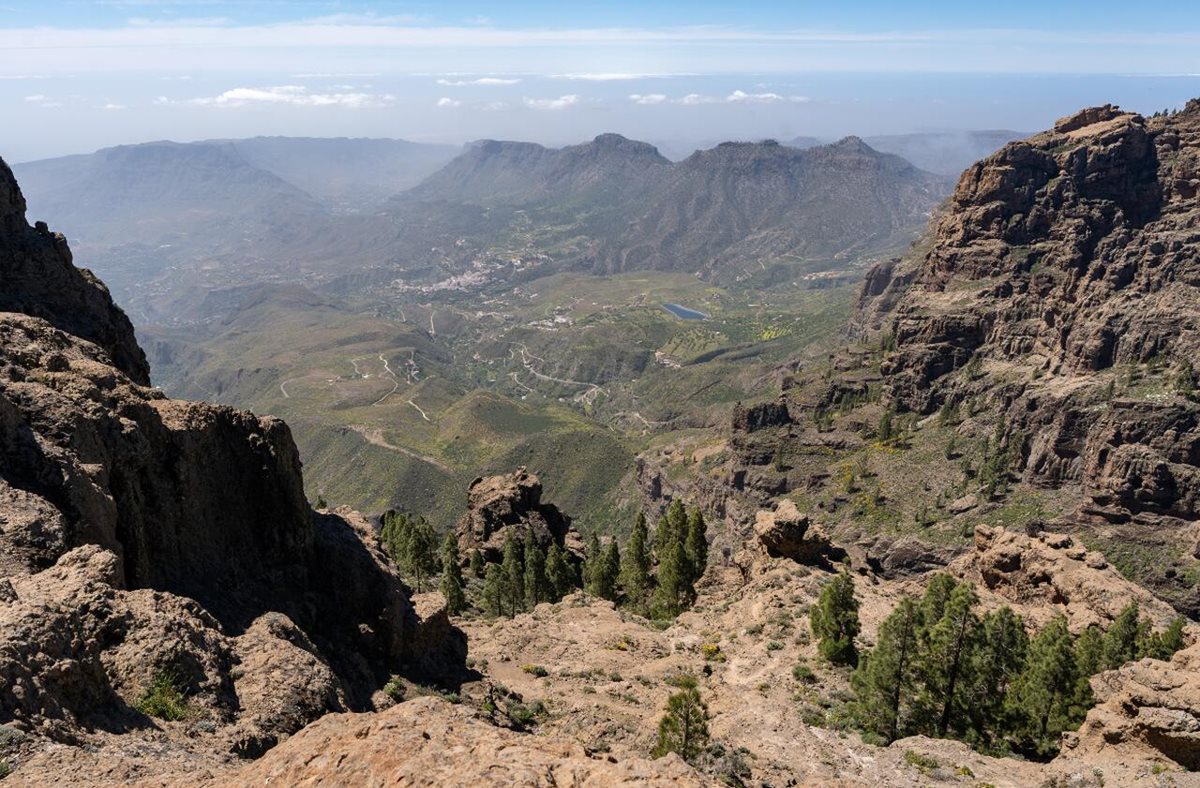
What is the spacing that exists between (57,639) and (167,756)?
16.4ft

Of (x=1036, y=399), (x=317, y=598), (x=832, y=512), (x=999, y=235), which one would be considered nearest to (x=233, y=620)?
(x=317, y=598)

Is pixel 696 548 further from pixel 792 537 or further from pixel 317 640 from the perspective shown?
pixel 317 640

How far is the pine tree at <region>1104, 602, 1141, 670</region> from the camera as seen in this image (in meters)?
51.2

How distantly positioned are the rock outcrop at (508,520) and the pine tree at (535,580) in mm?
9254

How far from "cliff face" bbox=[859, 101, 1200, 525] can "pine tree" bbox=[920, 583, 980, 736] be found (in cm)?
10037

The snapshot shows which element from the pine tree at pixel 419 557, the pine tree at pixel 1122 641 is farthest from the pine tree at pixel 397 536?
the pine tree at pixel 1122 641

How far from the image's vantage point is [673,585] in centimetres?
Result: 8556

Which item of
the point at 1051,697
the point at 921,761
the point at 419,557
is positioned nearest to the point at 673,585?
the point at 419,557

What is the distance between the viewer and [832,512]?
509 feet

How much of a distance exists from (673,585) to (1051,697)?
4535 centimetres

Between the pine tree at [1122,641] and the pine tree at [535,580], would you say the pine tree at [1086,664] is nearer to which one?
the pine tree at [1122,641]

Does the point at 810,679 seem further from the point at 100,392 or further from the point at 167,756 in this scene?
the point at 100,392

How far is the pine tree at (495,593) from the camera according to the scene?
3460 inches

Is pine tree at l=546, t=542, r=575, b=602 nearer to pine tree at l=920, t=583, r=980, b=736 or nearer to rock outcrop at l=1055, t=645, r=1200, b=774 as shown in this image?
pine tree at l=920, t=583, r=980, b=736
